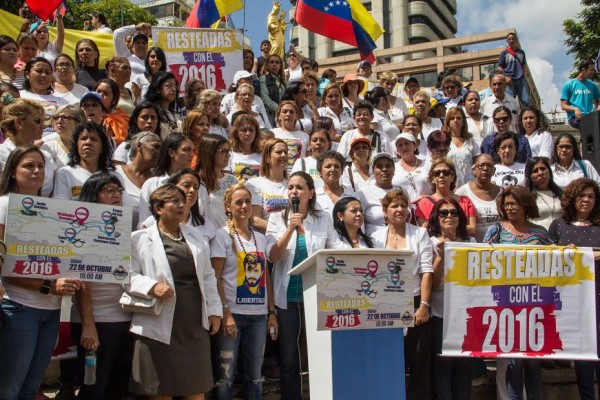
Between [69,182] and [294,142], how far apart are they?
3413 millimetres

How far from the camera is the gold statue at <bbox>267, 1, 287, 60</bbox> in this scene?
13469mm

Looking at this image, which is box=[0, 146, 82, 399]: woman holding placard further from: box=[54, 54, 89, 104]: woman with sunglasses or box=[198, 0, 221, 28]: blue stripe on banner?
box=[198, 0, 221, 28]: blue stripe on banner

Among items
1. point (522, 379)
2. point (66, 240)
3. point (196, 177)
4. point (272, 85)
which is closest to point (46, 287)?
point (66, 240)

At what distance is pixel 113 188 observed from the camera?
493 centimetres

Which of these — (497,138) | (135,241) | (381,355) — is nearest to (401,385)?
(381,355)

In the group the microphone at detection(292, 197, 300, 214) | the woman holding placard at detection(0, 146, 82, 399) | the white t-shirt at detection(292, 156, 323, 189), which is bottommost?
the woman holding placard at detection(0, 146, 82, 399)

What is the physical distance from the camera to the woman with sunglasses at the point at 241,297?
5219mm

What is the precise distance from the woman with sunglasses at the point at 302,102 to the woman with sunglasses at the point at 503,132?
2.39 m

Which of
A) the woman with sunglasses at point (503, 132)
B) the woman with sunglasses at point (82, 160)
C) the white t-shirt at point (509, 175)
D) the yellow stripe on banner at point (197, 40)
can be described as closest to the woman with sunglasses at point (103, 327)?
the woman with sunglasses at point (82, 160)

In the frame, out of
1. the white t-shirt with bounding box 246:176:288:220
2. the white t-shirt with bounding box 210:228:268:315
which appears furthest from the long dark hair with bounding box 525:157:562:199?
the white t-shirt with bounding box 210:228:268:315

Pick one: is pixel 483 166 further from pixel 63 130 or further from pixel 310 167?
pixel 63 130

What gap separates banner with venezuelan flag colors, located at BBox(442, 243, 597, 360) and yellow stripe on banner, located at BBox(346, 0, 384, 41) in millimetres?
7916

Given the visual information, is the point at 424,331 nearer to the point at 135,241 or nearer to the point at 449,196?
the point at 449,196

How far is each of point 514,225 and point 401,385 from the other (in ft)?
7.25
